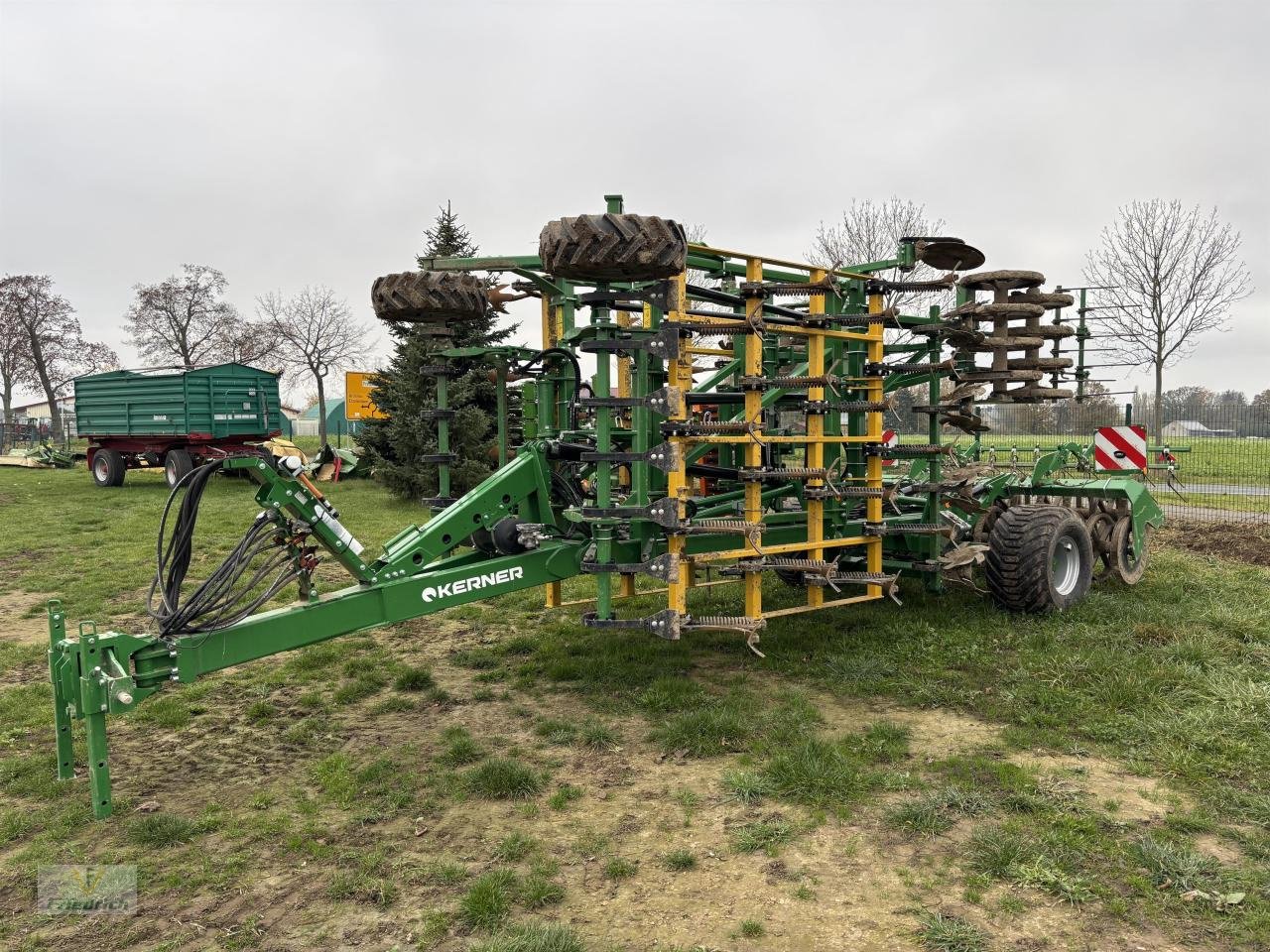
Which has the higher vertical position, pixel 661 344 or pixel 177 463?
pixel 661 344

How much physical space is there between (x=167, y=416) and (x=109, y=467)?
5.77 feet

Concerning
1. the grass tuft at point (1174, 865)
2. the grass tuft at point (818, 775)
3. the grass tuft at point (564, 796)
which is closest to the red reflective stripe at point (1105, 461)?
the grass tuft at point (818, 775)

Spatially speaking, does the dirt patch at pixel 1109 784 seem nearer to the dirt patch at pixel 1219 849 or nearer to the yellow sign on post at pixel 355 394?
the dirt patch at pixel 1219 849

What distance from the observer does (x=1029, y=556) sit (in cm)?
680

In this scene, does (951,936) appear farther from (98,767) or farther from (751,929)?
(98,767)

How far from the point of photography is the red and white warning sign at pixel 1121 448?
29.5ft

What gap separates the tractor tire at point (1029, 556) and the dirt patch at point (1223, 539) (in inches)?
157

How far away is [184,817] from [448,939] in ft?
5.24

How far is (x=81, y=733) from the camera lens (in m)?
5.07

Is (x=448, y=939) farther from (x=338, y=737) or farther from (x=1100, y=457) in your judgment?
(x=1100, y=457)

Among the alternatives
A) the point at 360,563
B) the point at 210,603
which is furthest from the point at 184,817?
the point at 360,563

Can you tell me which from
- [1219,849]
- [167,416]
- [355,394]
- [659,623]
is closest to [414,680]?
[659,623]

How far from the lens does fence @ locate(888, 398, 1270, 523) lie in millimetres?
14641

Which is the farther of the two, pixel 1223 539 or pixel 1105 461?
pixel 1223 539
